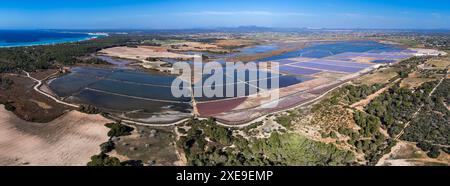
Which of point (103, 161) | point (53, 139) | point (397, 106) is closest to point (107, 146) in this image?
point (103, 161)

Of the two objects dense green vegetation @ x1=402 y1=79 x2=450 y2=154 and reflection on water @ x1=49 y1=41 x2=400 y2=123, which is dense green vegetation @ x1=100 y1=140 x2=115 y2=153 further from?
dense green vegetation @ x1=402 y1=79 x2=450 y2=154

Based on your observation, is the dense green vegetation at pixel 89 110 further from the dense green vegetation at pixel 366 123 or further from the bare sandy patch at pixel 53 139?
the dense green vegetation at pixel 366 123

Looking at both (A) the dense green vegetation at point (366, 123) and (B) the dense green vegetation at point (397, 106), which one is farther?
(B) the dense green vegetation at point (397, 106)

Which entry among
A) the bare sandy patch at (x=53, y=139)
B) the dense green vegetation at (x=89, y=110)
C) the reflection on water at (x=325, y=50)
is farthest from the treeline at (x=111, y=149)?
the reflection on water at (x=325, y=50)

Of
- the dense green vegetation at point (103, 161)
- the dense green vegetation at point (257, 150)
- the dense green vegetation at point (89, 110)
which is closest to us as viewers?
the dense green vegetation at point (257, 150)
